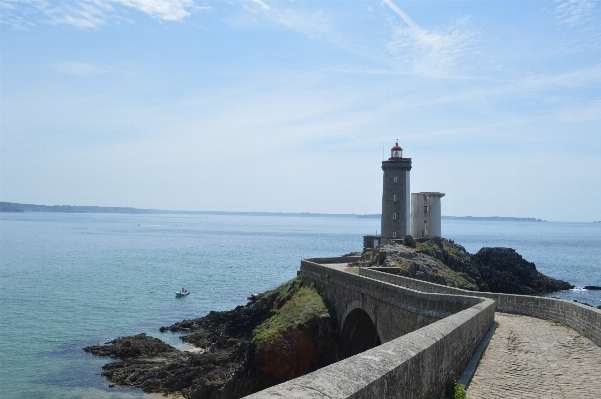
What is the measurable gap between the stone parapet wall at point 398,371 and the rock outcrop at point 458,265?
2118cm

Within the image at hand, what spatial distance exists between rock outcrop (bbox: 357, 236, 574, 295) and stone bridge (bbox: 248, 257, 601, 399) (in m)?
4.91

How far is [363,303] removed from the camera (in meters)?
23.4

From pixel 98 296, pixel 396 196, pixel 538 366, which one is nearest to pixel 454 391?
pixel 538 366

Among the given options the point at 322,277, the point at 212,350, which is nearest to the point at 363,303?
the point at 322,277

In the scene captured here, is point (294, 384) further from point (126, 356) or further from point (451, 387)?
point (126, 356)

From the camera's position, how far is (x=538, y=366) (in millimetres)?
9422

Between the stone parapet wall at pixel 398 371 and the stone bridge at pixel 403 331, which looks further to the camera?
the stone bridge at pixel 403 331

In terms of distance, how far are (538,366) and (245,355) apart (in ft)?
64.3

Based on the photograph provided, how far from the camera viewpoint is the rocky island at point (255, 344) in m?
24.6

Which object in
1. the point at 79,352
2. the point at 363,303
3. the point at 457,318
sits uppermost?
the point at 457,318

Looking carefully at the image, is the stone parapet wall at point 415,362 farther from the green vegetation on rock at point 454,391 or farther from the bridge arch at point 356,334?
the bridge arch at point 356,334

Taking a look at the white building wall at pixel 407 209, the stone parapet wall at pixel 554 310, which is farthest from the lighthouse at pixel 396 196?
the stone parapet wall at pixel 554 310

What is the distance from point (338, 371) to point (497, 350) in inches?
296

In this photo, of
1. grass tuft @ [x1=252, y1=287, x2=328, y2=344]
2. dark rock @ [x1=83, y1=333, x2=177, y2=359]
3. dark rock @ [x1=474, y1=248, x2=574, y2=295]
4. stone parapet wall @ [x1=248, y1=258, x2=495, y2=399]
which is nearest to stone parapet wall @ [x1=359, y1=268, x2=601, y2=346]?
stone parapet wall @ [x1=248, y1=258, x2=495, y2=399]
